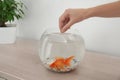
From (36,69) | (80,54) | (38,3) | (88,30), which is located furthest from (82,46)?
(38,3)

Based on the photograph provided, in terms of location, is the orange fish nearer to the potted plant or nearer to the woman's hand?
the woman's hand

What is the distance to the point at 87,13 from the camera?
2.42 feet

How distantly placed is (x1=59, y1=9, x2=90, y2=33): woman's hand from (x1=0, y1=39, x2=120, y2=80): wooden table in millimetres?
164

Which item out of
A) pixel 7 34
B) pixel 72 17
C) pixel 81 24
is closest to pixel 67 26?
pixel 72 17

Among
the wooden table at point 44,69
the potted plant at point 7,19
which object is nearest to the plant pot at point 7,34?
the potted plant at point 7,19

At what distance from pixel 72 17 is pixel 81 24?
0.34m

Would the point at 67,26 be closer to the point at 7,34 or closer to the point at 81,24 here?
the point at 81,24

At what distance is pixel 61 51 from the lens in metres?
0.75

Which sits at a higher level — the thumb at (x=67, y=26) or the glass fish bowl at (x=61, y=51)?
the thumb at (x=67, y=26)

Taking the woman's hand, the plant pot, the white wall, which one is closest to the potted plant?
the plant pot

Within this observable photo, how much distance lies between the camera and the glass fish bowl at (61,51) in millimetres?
750

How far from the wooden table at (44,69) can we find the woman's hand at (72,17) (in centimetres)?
16

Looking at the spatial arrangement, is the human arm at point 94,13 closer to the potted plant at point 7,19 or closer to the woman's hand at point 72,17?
the woman's hand at point 72,17

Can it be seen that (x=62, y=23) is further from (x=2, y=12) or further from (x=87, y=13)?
(x=2, y=12)
